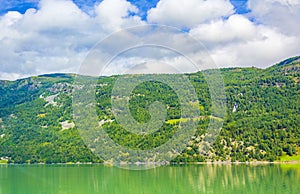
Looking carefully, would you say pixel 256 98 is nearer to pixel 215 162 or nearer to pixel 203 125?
pixel 203 125

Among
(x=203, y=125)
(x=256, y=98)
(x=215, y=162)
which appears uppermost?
(x=256, y=98)

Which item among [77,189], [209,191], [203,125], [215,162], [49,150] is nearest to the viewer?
[209,191]

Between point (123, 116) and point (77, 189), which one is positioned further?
point (123, 116)

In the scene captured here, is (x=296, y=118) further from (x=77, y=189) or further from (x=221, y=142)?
(x=77, y=189)

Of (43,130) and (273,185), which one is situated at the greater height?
(43,130)

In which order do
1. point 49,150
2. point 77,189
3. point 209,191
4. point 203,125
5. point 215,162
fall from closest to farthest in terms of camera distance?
point 209,191, point 77,189, point 215,162, point 203,125, point 49,150

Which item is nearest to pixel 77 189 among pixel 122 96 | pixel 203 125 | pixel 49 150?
pixel 203 125
